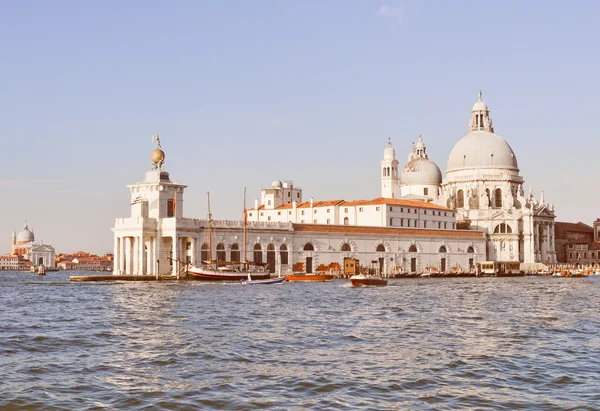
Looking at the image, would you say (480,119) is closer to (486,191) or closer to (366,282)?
(486,191)

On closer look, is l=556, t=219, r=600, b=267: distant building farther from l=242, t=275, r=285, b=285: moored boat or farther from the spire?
l=242, t=275, r=285, b=285: moored boat

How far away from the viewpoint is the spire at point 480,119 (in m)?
125

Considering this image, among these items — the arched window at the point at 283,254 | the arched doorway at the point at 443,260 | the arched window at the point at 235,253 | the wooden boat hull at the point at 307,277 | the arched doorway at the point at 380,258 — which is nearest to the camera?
the wooden boat hull at the point at 307,277

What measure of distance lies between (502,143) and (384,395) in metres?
108

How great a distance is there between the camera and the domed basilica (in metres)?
114

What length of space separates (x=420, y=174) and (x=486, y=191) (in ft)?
35.3

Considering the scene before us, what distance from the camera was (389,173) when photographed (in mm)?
121312

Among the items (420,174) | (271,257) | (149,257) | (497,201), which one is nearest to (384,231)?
(271,257)

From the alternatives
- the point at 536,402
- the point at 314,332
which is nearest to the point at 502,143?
the point at 314,332

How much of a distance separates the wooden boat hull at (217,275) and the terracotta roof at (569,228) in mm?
84483

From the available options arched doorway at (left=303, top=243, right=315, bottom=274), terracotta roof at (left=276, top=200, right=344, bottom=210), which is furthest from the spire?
arched doorway at (left=303, top=243, right=315, bottom=274)

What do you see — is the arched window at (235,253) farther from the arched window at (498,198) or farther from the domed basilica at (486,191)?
the arched window at (498,198)

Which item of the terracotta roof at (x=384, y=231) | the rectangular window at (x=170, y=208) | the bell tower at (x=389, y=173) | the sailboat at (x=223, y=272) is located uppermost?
the bell tower at (x=389, y=173)

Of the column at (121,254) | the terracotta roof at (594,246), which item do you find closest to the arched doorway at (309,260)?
the column at (121,254)
